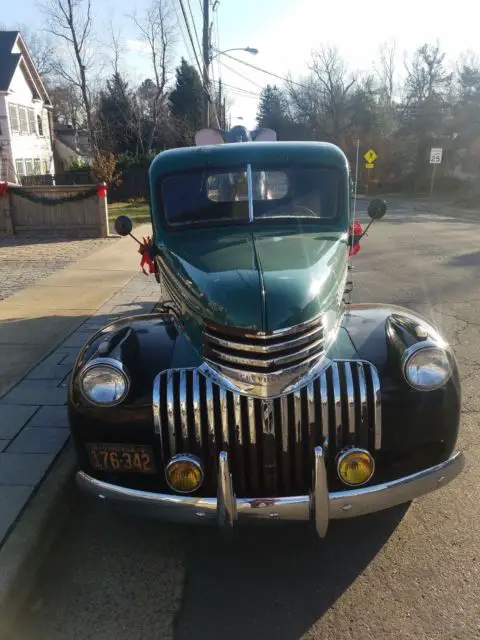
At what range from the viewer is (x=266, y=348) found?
8.40 feet

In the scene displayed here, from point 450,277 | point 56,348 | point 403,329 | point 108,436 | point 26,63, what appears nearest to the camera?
point 108,436

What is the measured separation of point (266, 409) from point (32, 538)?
144 cm

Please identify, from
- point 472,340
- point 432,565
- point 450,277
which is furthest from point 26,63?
point 432,565

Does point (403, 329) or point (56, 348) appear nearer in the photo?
point (403, 329)

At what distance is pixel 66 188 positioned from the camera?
14656 millimetres

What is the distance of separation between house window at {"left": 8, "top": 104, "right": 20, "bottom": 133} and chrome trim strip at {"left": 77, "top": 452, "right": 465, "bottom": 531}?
3509cm

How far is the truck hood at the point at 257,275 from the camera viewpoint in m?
2.63

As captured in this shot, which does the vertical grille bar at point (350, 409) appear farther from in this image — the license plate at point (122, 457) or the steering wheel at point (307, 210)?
Answer: the steering wheel at point (307, 210)

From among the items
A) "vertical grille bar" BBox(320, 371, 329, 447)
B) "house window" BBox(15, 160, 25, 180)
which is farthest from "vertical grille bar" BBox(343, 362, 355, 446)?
"house window" BBox(15, 160, 25, 180)

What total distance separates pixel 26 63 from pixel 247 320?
128 ft

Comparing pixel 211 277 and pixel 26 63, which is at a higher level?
pixel 26 63

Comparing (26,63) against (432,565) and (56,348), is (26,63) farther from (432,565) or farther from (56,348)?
(432,565)

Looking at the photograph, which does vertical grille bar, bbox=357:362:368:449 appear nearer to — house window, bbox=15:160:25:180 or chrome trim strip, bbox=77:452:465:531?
chrome trim strip, bbox=77:452:465:531

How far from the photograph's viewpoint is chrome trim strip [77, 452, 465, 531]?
95.2 inches
